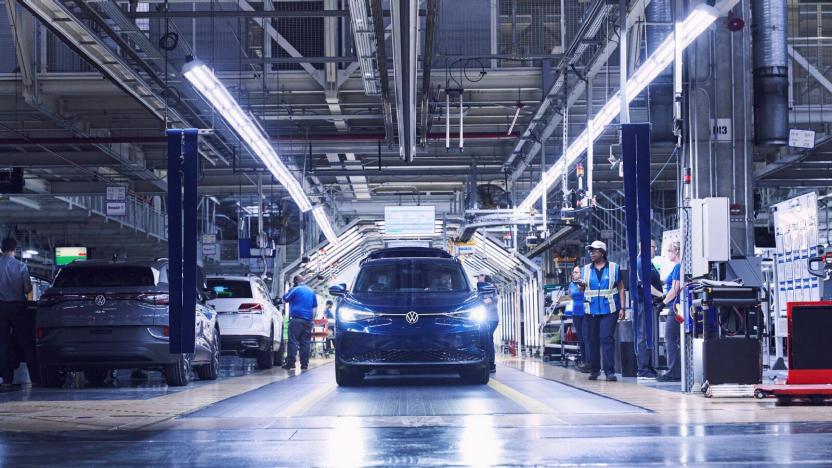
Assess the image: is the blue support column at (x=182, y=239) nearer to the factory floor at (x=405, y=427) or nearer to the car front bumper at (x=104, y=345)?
the factory floor at (x=405, y=427)

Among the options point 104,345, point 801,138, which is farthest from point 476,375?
point 801,138

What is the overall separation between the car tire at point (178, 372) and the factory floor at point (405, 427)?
85 cm

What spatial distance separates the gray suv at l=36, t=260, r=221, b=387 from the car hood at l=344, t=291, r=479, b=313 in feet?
7.27

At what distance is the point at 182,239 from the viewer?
1212 cm

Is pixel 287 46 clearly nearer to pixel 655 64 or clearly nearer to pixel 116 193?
pixel 655 64

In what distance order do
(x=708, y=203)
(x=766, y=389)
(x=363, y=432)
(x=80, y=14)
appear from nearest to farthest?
(x=363, y=432)
(x=766, y=389)
(x=708, y=203)
(x=80, y=14)

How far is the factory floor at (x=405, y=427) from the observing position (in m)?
6.45

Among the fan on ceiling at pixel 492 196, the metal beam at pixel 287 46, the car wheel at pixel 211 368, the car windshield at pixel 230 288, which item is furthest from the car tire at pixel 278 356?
the fan on ceiling at pixel 492 196

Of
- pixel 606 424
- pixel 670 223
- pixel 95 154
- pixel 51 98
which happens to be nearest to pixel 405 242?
pixel 670 223

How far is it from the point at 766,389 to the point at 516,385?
396cm

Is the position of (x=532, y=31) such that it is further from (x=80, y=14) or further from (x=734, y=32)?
(x=80, y=14)

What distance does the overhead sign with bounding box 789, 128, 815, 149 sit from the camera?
16.2 metres

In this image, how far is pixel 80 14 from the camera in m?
15.6

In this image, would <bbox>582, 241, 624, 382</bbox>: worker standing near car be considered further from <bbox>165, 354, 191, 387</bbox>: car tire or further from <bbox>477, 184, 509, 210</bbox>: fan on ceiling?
<bbox>477, 184, 509, 210</bbox>: fan on ceiling
